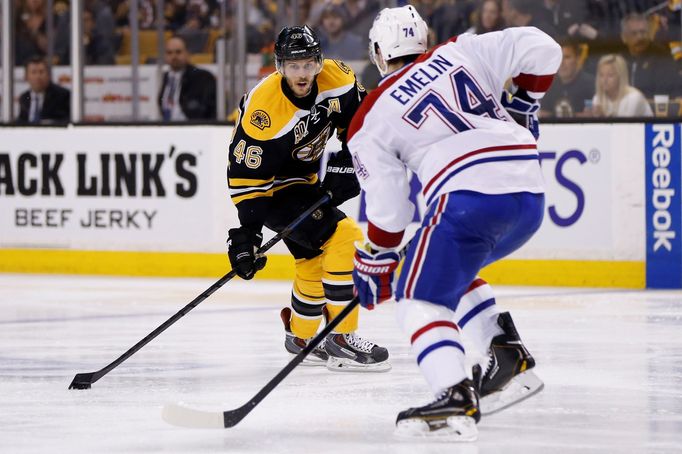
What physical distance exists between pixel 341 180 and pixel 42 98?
4.36 metres

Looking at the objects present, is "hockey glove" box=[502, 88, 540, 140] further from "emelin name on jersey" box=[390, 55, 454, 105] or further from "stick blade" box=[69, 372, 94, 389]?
"stick blade" box=[69, 372, 94, 389]

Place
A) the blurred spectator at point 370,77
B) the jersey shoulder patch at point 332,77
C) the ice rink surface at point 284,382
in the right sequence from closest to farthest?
the ice rink surface at point 284,382 < the jersey shoulder patch at point 332,77 < the blurred spectator at point 370,77

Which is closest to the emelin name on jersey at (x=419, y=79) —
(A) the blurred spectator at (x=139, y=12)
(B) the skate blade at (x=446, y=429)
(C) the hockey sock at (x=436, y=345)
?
(C) the hockey sock at (x=436, y=345)

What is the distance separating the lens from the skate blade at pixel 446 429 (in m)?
3.04

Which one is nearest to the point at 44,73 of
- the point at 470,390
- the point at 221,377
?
the point at 221,377

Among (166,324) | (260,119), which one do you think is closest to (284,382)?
(166,324)

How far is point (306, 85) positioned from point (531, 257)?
3.21 meters

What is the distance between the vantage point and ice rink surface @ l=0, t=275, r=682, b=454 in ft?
10.3

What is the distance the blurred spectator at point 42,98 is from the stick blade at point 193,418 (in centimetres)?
523

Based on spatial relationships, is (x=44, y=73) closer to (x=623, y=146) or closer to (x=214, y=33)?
(x=214, y=33)

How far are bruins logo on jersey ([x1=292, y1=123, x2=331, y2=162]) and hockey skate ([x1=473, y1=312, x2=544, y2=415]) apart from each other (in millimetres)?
1183

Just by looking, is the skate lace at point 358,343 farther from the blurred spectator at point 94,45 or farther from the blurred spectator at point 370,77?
the blurred spectator at point 94,45

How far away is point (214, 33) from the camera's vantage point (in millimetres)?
7984

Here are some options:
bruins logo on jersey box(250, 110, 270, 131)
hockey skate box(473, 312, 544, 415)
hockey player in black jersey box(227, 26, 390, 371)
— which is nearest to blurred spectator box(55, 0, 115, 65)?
hockey player in black jersey box(227, 26, 390, 371)
